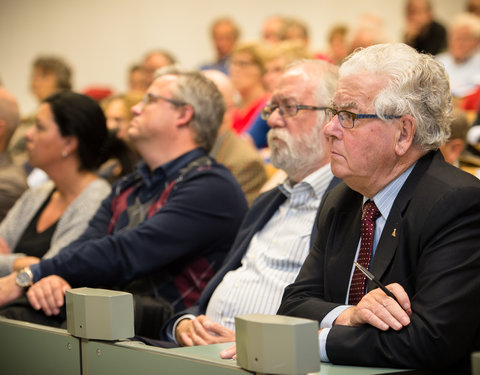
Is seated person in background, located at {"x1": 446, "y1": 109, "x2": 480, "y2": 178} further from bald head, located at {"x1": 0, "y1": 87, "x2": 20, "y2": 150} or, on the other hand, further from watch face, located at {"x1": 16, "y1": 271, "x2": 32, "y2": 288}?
bald head, located at {"x1": 0, "y1": 87, "x2": 20, "y2": 150}

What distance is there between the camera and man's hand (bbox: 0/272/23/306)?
2562 mm

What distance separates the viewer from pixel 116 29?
800 centimetres

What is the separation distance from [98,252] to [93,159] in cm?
84

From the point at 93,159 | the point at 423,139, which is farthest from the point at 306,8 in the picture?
the point at 423,139

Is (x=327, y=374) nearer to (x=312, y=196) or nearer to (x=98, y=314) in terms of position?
(x=98, y=314)

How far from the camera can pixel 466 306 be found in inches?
59.7

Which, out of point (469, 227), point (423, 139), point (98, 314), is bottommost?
point (98, 314)

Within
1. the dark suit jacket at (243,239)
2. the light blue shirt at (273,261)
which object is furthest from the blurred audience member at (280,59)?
the light blue shirt at (273,261)

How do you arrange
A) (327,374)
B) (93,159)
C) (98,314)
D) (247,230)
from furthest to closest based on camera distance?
(93,159) < (247,230) < (98,314) < (327,374)

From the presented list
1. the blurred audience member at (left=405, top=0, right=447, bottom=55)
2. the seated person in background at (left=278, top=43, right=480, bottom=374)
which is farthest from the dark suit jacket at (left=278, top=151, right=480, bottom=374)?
the blurred audience member at (left=405, top=0, right=447, bottom=55)

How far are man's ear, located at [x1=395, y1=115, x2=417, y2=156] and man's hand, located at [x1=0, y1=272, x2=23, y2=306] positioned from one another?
1508mm

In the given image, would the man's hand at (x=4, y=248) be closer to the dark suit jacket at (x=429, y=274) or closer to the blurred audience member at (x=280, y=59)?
the dark suit jacket at (x=429, y=274)

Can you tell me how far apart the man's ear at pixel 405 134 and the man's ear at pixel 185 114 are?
52.9 inches

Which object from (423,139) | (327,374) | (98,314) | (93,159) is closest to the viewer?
(327,374)
